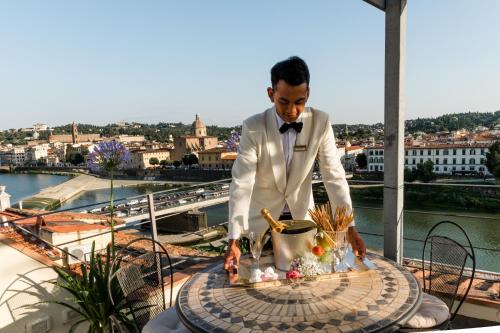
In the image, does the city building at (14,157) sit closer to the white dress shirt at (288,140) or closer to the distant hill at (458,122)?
the white dress shirt at (288,140)

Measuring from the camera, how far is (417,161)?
4772 cm

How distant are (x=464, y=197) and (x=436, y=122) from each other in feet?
284

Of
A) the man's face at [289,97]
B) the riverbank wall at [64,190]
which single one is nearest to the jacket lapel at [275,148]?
the man's face at [289,97]

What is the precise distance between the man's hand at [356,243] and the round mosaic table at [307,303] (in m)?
0.10

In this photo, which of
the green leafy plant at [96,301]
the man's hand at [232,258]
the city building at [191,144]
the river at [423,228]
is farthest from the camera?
the city building at [191,144]

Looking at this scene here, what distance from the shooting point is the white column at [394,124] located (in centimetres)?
211

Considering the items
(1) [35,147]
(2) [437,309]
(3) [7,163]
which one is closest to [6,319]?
(2) [437,309]

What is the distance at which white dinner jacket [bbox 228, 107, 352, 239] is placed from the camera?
159cm

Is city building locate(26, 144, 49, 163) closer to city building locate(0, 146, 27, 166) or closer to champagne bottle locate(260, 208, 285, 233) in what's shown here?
city building locate(0, 146, 27, 166)

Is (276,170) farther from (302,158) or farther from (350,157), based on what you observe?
(350,157)

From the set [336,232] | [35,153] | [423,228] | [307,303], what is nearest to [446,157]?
[423,228]

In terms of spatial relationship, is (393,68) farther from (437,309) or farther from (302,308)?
(302,308)

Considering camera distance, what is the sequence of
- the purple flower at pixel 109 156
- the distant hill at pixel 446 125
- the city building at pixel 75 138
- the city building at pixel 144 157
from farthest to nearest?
the city building at pixel 75 138
the distant hill at pixel 446 125
the city building at pixel 144 157
the purple flower at pixel 109 156

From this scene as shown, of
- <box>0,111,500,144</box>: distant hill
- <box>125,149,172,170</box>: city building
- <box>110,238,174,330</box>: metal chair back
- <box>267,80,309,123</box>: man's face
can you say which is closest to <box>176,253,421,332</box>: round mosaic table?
<box>110,238,174,330</box>: metal chair back
